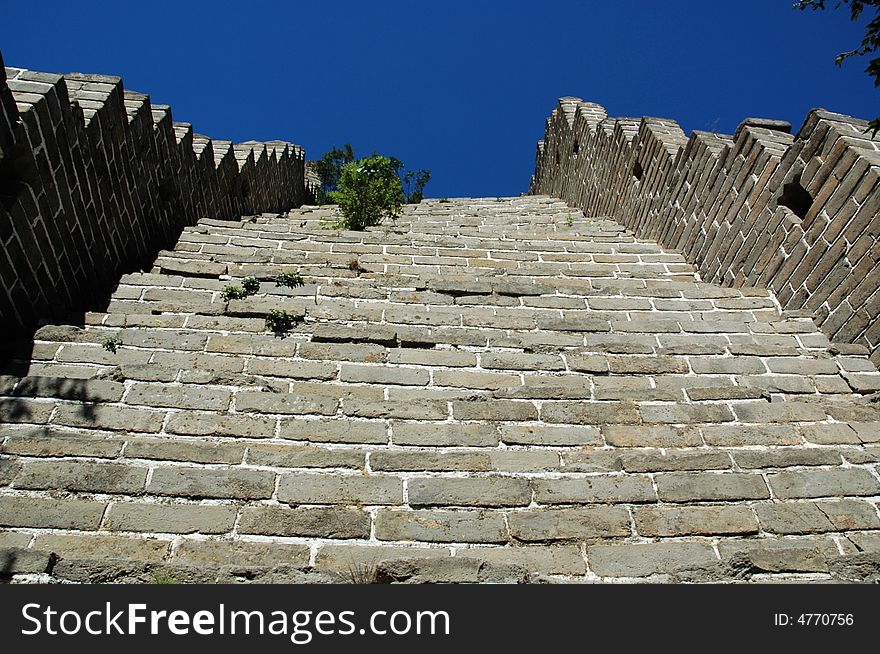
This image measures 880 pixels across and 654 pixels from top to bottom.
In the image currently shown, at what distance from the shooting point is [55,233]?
3.25 metres

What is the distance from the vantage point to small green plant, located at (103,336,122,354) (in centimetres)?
303

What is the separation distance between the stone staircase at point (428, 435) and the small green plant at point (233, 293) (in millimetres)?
74

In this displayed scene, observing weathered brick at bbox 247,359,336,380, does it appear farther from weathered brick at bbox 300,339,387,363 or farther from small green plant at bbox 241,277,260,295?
small green plant at bbox 241,277,260,295

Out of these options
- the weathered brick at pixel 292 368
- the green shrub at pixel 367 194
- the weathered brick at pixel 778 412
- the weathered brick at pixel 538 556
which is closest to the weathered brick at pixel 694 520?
the weathered brick at pixel 538 556

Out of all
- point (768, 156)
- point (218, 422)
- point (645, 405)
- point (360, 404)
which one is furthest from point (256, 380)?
point (768, 156)

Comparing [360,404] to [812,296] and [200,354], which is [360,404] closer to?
[200,354]

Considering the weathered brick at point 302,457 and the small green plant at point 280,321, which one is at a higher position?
the small green plant at point 280,321

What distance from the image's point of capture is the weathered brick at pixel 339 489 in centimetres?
244

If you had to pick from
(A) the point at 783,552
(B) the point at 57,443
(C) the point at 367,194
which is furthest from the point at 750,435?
(C) the point at 367,194

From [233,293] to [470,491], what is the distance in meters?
1.91

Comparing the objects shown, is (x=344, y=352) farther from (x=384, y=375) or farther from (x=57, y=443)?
(x=57, y=443)

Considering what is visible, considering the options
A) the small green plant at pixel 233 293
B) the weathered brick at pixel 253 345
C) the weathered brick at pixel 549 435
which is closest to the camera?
the weathered brick at pixel 549 435

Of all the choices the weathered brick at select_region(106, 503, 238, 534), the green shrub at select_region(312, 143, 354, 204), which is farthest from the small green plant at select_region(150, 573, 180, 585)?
the green shrub at select_region(312, 143, 354, 204)

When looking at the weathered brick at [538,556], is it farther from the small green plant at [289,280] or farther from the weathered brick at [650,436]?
the small green plant at [289,280]
